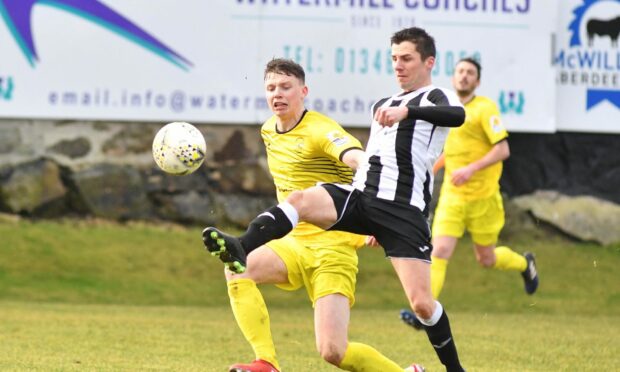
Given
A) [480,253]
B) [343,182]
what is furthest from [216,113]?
[343,182]

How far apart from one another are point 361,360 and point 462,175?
450 centimetres

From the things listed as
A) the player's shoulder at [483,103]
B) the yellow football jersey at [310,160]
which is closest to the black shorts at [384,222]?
the yellow football jersey at [310,160]

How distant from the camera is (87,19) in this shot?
1373 centimetres

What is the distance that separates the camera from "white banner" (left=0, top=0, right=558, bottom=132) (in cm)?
1366

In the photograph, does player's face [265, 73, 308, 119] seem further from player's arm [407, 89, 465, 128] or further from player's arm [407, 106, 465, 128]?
player's arm [407, 106, 465, 128]

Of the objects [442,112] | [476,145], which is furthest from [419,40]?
[476,145]

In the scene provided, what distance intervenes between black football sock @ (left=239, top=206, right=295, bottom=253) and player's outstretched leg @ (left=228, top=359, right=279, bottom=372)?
0.65 metres

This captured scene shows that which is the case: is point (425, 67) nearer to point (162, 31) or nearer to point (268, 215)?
point (268, 215)

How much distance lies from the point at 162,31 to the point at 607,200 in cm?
577

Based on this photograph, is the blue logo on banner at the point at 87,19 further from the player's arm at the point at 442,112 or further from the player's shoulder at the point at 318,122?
the player's arm at the point at 442,112

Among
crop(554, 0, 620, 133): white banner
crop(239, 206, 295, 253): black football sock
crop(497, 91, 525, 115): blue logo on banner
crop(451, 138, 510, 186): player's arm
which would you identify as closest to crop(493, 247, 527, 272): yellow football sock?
crop(451, 138, 510, 186): player's arm

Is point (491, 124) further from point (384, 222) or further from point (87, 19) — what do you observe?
point (87, 19)

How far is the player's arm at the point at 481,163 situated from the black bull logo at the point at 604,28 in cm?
441

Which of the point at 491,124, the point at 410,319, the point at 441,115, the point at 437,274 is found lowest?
the point at 410,319
